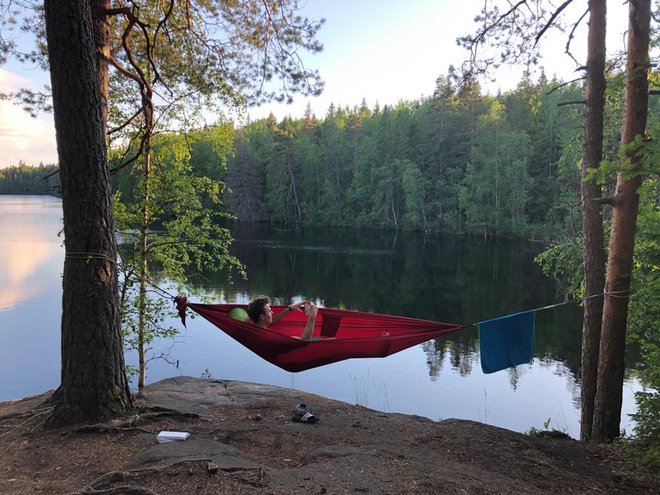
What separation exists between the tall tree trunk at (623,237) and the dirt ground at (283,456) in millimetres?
569

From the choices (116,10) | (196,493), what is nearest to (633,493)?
(196,493)

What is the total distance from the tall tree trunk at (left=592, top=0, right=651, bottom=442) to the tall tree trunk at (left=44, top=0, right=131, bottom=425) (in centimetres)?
380

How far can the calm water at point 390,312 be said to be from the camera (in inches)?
298

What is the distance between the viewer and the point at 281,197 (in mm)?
40438

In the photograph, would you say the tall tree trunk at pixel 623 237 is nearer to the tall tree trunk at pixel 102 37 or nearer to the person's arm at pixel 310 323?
the person's arm at pixel 310 323

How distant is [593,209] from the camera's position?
4578 mm

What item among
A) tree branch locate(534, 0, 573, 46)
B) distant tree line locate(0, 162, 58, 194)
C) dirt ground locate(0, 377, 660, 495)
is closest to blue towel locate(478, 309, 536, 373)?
dirt ground locate(0, 377, 660, 495)

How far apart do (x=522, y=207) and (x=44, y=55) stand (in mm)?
28255

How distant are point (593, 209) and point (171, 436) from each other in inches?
160

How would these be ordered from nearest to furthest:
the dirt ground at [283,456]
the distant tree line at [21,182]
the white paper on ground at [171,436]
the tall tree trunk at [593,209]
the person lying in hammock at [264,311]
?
the dirt ground at [283,456]
the white paper on ground at [171,436]
the person lying in hammock at [264,311]
the tall tree trunk at [593,209]
the distant tree line at [21,182]

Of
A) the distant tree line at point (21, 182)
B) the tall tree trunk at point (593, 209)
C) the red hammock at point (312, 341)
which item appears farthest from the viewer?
the distant tree line at point (21, 182)

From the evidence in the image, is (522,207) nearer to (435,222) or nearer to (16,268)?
(435,222)

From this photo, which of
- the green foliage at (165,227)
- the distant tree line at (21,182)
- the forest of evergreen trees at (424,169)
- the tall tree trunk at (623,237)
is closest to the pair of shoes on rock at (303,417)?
the green foliage at (165,227)

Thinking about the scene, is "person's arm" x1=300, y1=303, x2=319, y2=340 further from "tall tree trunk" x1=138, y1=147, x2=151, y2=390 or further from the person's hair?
"tall tree trunk" x1=138, y1=147, x2=151, y2=390
